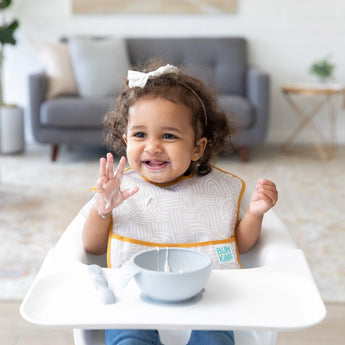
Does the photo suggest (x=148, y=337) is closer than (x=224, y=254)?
Yes

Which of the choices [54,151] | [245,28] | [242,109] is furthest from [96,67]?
[245,28]

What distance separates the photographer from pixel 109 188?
3.41ft

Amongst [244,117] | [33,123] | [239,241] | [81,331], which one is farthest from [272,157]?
[81,331]

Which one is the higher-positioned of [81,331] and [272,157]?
[81,331]

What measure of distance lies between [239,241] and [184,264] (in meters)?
0.30

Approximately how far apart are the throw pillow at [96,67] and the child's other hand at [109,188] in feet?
10.4

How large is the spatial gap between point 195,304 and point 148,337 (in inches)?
7.4

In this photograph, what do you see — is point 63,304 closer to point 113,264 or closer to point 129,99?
point 113,264

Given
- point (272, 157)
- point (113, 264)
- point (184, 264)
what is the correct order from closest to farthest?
point (184, 264) → point (113, 264) → point (272, 157)

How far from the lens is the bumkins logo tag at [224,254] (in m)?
1.13

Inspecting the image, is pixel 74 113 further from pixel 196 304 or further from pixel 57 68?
pixel 196 304

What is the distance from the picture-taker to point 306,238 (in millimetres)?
2500

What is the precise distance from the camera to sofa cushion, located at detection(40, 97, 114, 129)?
387 cm

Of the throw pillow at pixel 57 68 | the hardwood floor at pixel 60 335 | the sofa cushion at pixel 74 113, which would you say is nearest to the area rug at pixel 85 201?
the hardwood floor at pixel 60 335
